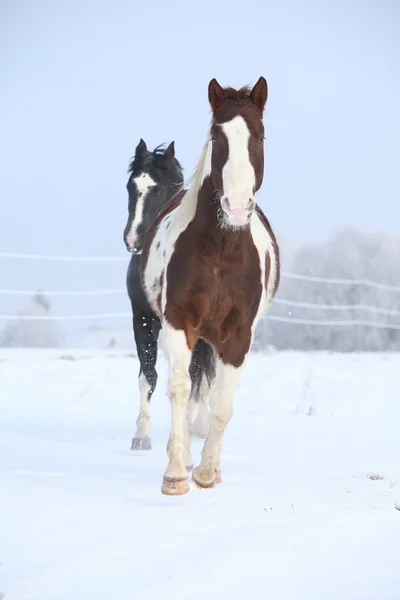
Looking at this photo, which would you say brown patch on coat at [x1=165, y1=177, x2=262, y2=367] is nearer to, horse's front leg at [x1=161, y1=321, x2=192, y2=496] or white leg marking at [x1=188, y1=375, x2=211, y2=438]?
horse's front leg at [x1=161, y1=321, x2=192, y2=496]

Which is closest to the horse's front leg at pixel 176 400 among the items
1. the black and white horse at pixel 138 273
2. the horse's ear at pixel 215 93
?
the horse's ear at pixel 215 93

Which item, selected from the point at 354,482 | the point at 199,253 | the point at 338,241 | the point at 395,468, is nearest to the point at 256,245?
the point at 199,253

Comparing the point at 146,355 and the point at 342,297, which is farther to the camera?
the point at 342,297

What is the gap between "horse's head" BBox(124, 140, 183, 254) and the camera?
7520 mm

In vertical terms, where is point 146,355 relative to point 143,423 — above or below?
above

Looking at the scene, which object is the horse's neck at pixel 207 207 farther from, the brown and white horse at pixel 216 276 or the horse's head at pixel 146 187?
the horse's head at pixel 146 187

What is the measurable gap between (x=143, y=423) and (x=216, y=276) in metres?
2.74

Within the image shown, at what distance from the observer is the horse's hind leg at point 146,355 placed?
24.2 feet

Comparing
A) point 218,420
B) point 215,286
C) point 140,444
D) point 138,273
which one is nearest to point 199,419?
point 140,444

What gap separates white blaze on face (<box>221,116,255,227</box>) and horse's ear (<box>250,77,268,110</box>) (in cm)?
34

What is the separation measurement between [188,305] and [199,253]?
346mm

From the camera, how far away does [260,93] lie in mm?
5164

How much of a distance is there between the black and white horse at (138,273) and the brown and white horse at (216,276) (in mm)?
2001

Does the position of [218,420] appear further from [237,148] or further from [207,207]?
[237,148]
